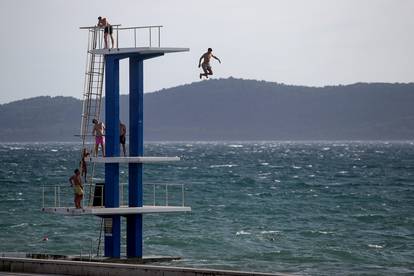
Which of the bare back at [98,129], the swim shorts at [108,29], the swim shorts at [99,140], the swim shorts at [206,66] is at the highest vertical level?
the swim shorts at [108,29]

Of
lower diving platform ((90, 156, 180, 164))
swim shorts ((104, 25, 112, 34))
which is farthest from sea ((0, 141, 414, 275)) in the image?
swim shorts ((104, 25, 112, 34))

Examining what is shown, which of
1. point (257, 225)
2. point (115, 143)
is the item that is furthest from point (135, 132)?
point (257, 225)

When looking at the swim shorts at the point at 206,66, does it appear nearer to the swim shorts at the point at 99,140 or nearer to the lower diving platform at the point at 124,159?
the lower diving platform at the point at 124,159

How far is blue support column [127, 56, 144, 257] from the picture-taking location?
31141mm

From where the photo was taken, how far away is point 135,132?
31.2 m

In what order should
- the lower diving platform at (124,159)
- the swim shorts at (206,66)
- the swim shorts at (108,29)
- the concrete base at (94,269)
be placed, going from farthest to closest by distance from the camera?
1. the swim shorts at (108,29)
2. the swim shorts at (206,66)
3. the lower diving platform at (124,159)
4. the concrete base at (94,269)

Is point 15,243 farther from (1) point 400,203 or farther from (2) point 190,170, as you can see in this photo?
(2) point 190,170

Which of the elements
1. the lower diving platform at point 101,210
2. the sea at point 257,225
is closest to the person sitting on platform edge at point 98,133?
the lower diving platform at point 101,210

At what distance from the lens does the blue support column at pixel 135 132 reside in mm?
31141

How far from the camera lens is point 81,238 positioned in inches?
1908

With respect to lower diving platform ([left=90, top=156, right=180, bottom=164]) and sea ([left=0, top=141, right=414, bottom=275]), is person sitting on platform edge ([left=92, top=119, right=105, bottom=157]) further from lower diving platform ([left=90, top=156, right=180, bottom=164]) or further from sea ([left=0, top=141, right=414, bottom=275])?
sea ([left=0, top=141, right=414, bottom=275])

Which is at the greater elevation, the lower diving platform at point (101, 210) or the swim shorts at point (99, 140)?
the swim shorts at point (99, 140)

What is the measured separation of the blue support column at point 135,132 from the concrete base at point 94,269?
434 cm

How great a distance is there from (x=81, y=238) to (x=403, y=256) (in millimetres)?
12724
